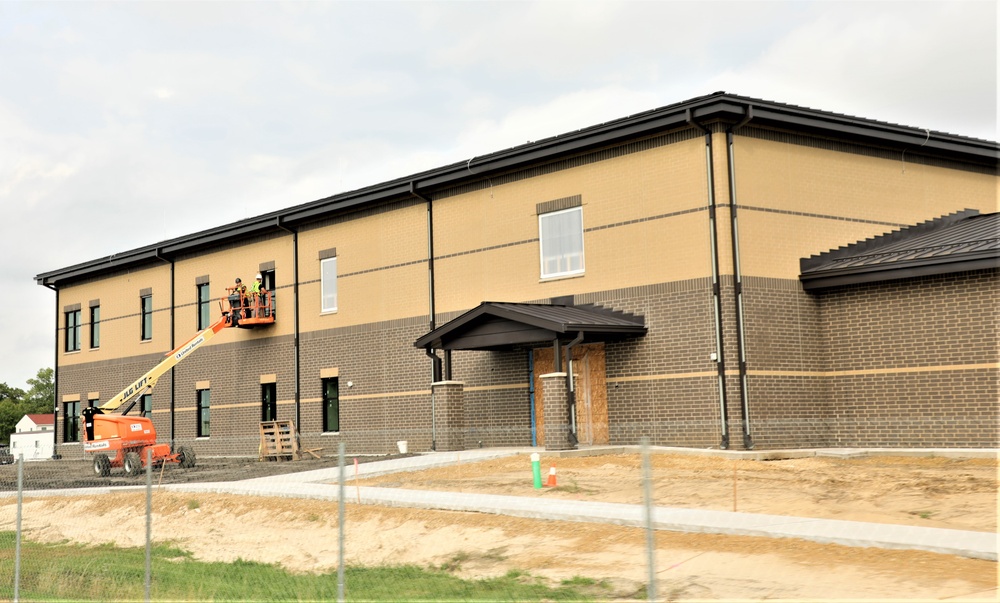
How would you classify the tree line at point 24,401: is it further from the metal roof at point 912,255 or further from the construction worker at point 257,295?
the metal roof at point 912,255

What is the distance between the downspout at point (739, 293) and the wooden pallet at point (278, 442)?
12.9 m

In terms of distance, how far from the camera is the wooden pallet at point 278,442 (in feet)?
102

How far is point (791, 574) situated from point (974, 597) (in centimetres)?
193

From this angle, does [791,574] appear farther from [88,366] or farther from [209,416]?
[88,366]

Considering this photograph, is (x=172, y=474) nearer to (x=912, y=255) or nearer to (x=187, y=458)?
(x=187, y=458)

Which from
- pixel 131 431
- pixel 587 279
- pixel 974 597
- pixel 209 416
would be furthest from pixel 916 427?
pixel 209 416

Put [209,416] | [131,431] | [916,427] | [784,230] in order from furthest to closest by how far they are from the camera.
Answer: [209,416]
[131,431]
[784,230]
[916,427]

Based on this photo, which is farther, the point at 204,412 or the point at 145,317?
the point at 145,317

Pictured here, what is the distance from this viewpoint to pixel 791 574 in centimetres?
1122

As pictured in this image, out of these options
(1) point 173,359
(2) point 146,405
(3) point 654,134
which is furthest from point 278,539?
(2) point 146,405

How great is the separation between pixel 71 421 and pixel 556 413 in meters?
28.5

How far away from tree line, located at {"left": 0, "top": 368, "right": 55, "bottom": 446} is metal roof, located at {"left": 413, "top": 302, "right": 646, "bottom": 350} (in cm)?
9006

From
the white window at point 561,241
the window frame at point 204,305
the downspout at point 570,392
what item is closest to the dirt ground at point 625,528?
the downspout at point 570,392

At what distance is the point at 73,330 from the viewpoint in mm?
45812
